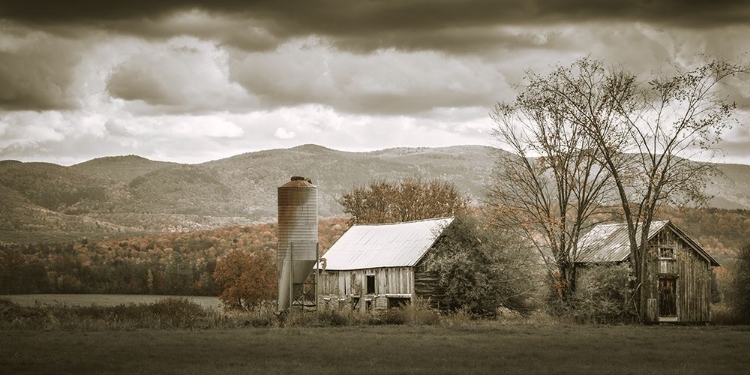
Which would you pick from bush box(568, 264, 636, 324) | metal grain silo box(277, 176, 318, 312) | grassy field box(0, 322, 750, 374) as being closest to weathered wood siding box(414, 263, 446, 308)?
metal grain silo box(277, 176, 318, 312)

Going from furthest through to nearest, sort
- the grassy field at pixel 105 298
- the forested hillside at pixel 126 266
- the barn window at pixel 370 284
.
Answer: the forested hillside at pixel 126 266 → the grassy field at pixel 105 298 → the barn window at pixel 370 284

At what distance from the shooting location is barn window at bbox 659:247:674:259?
52.7 m

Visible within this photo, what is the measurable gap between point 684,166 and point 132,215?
500ft

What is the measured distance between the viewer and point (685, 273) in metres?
53.2

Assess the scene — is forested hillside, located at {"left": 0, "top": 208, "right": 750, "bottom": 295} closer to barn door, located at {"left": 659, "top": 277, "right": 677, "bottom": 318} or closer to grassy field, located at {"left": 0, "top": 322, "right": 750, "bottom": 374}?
barn door, located at {"left": 659, "top": 277, "right": 677, "bottom": 318}

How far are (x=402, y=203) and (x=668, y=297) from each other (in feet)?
114

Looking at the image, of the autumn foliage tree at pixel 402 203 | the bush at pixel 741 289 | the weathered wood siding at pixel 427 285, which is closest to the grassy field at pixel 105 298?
the autumn foliage tree at pixel 402 203

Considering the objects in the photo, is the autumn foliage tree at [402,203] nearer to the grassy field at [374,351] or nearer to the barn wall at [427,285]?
the barn wall at [427,285]

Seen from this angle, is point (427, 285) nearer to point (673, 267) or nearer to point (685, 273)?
point (673, 267)

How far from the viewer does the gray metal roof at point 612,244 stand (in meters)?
51.6

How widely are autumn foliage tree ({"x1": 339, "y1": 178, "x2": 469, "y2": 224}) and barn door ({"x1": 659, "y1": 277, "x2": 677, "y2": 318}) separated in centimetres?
3028

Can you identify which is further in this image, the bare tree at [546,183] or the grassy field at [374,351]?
the bare tree at [546,183]

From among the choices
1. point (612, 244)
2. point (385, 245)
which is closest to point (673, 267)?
point (612, 244)

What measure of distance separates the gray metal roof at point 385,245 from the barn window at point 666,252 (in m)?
12.6
